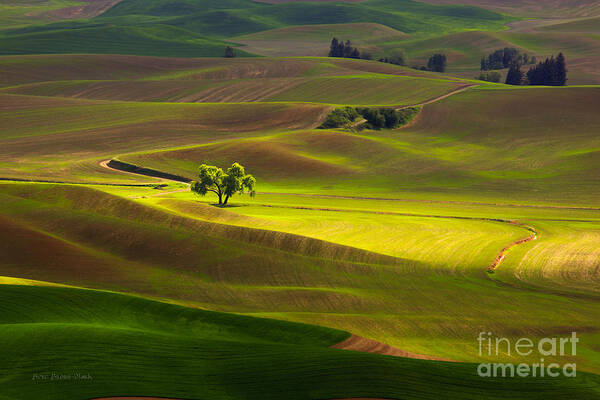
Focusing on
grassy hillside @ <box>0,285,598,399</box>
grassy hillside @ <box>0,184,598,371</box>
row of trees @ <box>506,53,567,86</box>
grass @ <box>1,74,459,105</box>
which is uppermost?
row of trees @ <box>506,53,567,86</box>

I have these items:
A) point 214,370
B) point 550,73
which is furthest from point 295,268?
point 550,73

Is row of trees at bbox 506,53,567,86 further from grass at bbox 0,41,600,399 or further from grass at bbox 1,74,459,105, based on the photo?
grass at bbox 0,41,600,399

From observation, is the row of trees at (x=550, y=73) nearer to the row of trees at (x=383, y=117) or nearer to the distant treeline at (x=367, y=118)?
the row of trees at (x=383, y=117)

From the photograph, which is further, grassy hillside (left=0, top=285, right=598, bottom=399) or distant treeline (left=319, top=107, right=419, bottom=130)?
distant treeline (left=319, top=107, right=419, bottom=130)

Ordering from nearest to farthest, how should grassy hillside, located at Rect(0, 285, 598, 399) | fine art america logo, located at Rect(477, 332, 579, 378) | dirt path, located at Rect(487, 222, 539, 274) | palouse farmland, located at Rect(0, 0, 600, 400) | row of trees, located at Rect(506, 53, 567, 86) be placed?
1. grassy hillside, located at Rect(0, 285, 598, 399)
2. palouse farmland, located at Rect(0, 0, 600, 400)
3. fine art america logo, located at Rect(477, 332, 579, 378)
4. dirt path, located at Rect(487, 222, 539, 274)
5. row of trees, located at Rect(506, 53, 567, 86)

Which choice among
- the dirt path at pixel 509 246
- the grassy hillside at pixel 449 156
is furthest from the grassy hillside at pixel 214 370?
the grassy hillside at pixel 449 156

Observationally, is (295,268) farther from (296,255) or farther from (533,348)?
(533,348)

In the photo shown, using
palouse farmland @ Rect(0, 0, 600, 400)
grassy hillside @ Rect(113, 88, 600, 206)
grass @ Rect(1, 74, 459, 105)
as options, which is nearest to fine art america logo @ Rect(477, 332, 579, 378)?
palouse farmland @ Rect(0, 0, 600, 400)
